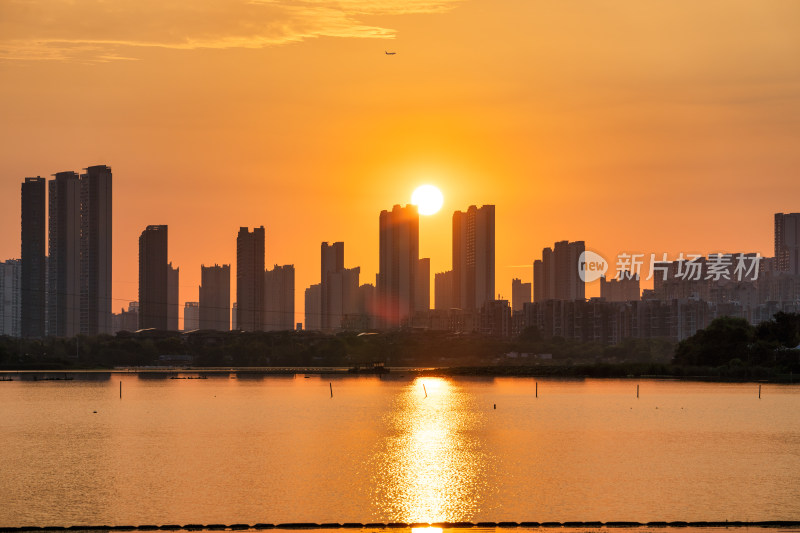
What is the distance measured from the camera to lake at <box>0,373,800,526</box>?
178 feet

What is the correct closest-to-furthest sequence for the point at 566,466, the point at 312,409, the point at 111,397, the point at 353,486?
the point at 353,486 → the point at 566,466 → the point at 312,409 → the point at 111,397

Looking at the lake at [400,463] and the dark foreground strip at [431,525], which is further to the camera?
the lake at [400,463]

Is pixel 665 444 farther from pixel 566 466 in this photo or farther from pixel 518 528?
pixel 518 528

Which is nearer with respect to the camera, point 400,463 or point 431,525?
point 431,525

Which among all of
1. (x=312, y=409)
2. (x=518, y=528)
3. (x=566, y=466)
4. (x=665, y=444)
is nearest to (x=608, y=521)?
(x=518, y=528)

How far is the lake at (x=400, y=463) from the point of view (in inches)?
2140

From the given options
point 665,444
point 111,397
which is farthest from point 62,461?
point 111,397

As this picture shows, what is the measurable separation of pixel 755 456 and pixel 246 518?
4223 cm

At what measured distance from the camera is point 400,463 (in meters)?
76.6

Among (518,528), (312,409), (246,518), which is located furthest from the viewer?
(312,409)

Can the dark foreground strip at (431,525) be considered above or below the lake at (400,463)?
above

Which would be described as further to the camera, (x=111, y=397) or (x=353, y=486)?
(x=111, y=397)

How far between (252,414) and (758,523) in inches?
3562

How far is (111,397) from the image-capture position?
174375mm
